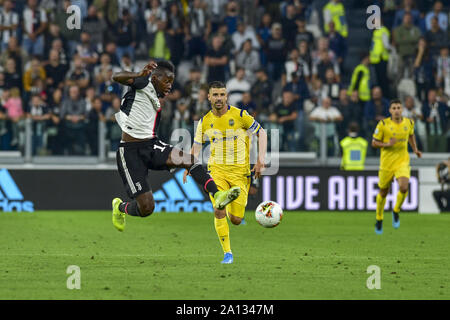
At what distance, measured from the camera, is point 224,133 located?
11.9 m

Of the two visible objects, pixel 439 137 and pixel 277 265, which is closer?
pixel 277 265

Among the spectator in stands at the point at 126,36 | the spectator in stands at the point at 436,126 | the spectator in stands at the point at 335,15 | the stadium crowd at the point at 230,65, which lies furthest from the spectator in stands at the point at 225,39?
the spectator in stands at the point at 436,126

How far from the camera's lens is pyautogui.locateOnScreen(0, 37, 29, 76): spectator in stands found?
880 inches

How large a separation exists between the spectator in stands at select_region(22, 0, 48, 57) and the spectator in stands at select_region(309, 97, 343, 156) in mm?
6884

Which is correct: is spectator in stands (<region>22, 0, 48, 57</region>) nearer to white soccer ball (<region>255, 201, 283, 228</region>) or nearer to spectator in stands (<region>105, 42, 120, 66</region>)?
spectator in stands (<region>105, 42, 120, 66</region>)

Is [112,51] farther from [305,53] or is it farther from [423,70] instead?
[423,70]

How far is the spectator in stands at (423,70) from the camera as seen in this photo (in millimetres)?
22508

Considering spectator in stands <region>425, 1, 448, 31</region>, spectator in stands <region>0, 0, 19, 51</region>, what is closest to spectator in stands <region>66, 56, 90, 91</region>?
spectator in stands <region>0, 0, 19, 51</region>

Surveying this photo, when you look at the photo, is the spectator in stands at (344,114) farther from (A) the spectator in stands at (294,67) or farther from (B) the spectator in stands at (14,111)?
(B) the spectator in stands at (14,111)

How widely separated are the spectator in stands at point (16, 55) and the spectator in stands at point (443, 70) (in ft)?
32.1

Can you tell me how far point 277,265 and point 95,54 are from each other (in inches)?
500

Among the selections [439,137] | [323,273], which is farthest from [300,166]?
[323,273]
